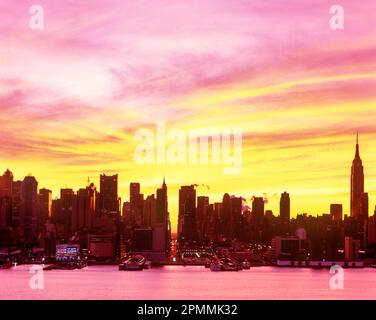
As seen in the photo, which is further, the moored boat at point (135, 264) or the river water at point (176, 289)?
the moored boat at point (135, 264)

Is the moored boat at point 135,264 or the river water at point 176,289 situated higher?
the river water at point 176,289

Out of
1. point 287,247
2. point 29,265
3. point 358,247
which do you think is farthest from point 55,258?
point 358,247

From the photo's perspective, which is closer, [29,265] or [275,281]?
[275,281]

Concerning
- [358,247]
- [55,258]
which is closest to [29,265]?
[55,258]

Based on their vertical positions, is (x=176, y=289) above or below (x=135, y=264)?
above

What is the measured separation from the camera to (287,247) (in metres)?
85.2

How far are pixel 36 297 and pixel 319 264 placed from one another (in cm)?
5000

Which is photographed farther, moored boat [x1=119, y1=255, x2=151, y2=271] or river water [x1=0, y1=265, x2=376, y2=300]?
moored boat [x1=119, y1=255, x2=151, y2=271]

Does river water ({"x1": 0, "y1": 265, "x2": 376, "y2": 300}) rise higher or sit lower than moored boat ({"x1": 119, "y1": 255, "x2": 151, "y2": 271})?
higher

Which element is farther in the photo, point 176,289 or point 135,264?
point 135,264
